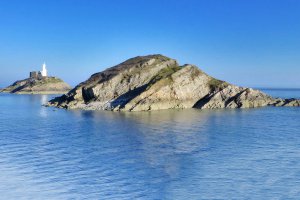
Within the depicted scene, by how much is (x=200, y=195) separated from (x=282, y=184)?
789 centimetres

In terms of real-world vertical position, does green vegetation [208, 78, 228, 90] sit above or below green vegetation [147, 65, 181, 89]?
below

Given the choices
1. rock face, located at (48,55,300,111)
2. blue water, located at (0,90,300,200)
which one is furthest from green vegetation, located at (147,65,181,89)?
blue water, located at (0,90,300,200)

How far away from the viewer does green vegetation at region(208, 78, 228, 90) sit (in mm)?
133375

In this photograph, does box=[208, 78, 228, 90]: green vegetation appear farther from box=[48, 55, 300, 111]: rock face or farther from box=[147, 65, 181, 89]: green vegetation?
box=[147, 65, 181, 89]: green vegetation

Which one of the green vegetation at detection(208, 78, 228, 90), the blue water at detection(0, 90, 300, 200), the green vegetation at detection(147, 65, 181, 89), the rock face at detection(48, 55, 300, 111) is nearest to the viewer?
the blue water at detection(0, 90, 300, 200)

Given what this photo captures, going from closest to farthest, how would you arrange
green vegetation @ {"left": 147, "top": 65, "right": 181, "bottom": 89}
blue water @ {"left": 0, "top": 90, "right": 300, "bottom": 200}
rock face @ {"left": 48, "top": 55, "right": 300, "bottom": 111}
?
blue water @ {"left": 0, "top": 90, "right": 300, "bottom": 200} < rock face @ {"left": 48, "top": 55, "right": 300, "bottom": 111} < green vegetation @ {"left": 147, "top": 65, "right": 181, "bottom": 89}

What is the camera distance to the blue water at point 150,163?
31.8 metres

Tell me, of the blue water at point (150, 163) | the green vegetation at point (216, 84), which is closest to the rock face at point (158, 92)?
the green vegetation at point (216, 84)

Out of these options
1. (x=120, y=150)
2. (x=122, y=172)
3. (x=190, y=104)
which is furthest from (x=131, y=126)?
(x=190, y=104)

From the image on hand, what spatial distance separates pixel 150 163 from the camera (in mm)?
42312

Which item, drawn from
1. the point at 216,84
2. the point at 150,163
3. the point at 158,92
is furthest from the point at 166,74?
the point at 150,163

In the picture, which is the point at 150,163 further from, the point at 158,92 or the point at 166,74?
the point at 166,74

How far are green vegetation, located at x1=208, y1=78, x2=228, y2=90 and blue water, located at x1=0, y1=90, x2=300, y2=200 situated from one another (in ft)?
205

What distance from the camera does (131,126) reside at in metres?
76.6
